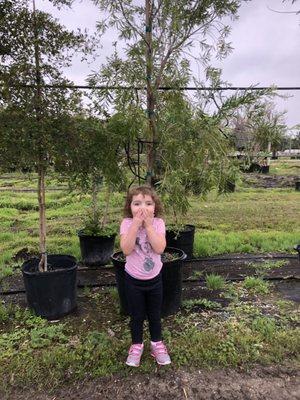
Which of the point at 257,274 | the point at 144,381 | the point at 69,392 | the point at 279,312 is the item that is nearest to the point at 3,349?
the point at 69,392

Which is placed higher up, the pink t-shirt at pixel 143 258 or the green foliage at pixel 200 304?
the pink t-shirt at pixel 143 258

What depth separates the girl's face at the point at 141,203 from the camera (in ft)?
9.80

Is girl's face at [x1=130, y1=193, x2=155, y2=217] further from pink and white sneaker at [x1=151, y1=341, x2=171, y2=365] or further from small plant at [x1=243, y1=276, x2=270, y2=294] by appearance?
small plant at [x1=243, y1=276, x2=270, y2=294]

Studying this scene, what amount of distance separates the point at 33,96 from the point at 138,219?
157 centimetres

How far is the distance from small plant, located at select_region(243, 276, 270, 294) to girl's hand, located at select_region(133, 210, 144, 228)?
2.05 m

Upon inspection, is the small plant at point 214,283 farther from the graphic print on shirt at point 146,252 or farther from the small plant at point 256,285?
the graphic print on shirt at point 146,252

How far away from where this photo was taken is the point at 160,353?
2977 mm

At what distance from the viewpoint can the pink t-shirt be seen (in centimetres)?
303

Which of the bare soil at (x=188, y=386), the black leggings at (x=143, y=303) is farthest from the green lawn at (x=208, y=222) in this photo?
the bare soil at (x=188, y=386)

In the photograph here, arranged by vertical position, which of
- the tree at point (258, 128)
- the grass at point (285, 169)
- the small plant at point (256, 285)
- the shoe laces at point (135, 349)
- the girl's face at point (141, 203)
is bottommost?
the grass at point (285, 169)

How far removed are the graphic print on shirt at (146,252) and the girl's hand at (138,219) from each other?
0.18 meters

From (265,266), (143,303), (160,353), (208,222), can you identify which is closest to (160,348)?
(160,353)

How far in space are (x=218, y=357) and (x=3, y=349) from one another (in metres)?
1.66

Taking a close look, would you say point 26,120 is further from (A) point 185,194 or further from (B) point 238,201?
(B) point 238,201
